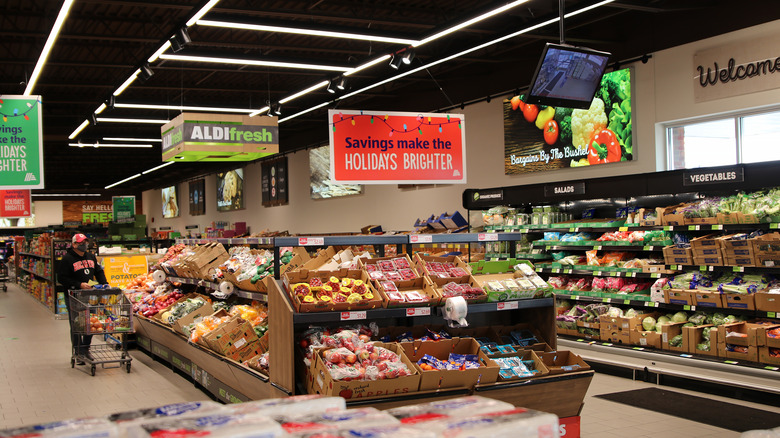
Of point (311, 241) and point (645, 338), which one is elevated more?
point (311, 241)

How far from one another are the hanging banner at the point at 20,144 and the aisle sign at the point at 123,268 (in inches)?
192

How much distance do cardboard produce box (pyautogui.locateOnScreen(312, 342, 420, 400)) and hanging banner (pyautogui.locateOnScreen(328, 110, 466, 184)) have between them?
8.37 feet

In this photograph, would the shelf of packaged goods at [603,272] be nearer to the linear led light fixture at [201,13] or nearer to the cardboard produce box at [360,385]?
the cardboard produce box at [360,385]

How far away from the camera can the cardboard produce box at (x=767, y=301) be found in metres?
6.04

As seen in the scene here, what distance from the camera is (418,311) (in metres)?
4.53

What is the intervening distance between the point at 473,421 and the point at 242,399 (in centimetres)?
419

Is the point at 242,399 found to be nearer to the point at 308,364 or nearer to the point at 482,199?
the point at 308,364

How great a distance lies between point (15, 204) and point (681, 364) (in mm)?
18411

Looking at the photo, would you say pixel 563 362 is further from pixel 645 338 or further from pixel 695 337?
pixel 645 338

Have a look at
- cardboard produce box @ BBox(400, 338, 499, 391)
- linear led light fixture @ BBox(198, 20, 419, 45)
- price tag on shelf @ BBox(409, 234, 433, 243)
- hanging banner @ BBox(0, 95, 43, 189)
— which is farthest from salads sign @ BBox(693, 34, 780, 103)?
hanging banner @ BBox(0, 95, 43, 189)

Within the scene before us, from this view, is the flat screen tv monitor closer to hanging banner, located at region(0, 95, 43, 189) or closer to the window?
the window

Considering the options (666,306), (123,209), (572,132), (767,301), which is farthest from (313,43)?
(123,209)

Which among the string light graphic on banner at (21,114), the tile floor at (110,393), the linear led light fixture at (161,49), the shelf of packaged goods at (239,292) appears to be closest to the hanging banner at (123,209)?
the tile floor at (110,393)

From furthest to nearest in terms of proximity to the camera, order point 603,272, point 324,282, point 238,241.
Result: 1. point 603,272
2. point 238,241
3. point 324,282
